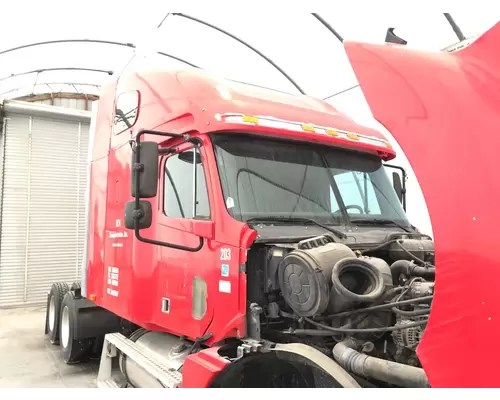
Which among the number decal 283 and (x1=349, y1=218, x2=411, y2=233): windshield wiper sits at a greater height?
(x1=349, y1=218, x2=411, y2=233): windshield wiper

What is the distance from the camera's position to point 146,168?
2.94 meters

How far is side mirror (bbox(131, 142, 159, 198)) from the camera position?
2.93 m

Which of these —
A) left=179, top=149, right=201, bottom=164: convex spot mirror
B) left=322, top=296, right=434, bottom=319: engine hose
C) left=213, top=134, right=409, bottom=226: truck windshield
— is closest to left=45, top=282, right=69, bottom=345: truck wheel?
left=179, top=149, right=201, bottom=164: convex spot mirror

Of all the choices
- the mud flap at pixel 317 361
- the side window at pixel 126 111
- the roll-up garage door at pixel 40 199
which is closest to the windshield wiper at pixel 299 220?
the mud flap at pixel 317 361

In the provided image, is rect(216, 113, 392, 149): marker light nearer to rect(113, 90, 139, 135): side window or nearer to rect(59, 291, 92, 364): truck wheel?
rect(113, 90, 139, 135): side window

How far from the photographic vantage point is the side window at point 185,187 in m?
3.32

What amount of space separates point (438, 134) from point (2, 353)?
6942mm

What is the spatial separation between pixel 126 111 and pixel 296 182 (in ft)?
7.44

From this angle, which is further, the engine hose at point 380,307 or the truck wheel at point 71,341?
the truck wheel at point 71,341

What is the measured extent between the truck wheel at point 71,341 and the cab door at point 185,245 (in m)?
2.46

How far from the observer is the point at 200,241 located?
3219 mm

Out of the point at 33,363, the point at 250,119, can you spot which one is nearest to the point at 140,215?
the point at 250,119

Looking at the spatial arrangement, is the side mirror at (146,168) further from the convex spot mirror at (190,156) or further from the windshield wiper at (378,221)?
the windshield wiper at (378,221)

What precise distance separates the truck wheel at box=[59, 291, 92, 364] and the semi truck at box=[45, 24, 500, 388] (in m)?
1.20
